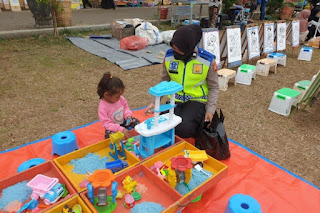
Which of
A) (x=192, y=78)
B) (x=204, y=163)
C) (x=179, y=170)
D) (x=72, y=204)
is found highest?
(x=192, y=78)

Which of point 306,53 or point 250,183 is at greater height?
point 306,53

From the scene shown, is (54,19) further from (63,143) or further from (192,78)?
(192,78)

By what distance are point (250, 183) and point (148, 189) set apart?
3.50 ft

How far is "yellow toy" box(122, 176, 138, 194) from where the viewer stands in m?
1.97

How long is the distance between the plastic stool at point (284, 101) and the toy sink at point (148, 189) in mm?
2811

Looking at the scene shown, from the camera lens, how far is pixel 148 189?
203cm

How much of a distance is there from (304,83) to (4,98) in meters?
5.09

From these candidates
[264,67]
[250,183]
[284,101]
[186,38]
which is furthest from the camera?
[264,67]

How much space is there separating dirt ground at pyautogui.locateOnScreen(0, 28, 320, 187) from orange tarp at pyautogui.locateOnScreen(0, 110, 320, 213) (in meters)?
0.28

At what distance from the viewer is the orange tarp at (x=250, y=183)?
2.16 metres

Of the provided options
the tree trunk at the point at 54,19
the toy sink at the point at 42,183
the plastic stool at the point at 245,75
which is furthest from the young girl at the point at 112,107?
the tree trunk at the point at 54,19

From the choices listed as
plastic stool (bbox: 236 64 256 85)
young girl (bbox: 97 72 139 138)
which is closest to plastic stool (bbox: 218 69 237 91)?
plastic stool (bbox: 236 64 256 85)

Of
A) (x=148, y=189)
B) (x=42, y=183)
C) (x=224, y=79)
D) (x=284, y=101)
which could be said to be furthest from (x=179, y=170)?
(x=224, y=79)

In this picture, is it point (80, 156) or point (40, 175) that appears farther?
point (80, 156)
